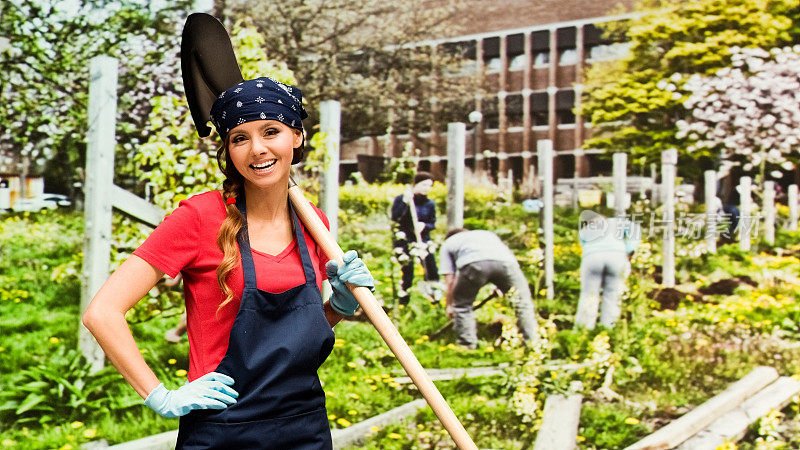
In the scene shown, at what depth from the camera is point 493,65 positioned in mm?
4828

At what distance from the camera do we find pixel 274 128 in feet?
7.39

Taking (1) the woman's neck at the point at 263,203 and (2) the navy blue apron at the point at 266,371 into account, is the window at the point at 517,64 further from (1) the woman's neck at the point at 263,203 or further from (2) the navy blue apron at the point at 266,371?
(2) the navy blue apron at the point at 266,371

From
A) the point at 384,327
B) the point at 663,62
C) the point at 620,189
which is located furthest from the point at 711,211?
the point at 384,327

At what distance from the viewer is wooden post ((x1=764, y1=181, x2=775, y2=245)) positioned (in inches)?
184

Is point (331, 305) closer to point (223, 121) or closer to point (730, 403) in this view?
point (223, 121)

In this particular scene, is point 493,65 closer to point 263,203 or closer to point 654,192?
point 654,192

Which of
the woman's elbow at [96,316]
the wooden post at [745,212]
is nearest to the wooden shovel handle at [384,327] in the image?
the woman's elbow at [96,316]

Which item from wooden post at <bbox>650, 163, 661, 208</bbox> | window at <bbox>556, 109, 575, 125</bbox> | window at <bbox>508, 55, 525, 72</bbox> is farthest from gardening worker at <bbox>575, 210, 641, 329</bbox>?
window at <bbox>508, 55, 525, 72</bbox>

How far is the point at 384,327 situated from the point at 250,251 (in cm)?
46

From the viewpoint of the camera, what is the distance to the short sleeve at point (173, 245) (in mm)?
2080

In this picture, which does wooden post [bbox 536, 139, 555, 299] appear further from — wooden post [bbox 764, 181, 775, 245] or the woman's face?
the woman's face

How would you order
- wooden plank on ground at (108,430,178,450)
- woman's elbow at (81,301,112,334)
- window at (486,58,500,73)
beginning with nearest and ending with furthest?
woman's elbow at (81,301,112,334) → wooden plank on ground at (108,430,178,450) → window at (486,58,500,73)

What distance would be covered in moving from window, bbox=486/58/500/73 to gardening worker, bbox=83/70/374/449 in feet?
8.91

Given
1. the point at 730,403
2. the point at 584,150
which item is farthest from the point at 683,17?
the point at 730,403
